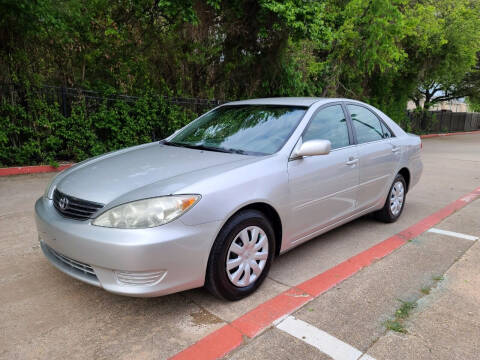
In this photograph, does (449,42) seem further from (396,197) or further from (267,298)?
(267,298)

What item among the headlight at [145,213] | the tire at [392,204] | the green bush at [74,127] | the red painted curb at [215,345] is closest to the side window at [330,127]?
the tire at [392,204]

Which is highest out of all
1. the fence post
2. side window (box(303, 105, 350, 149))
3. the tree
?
the tree

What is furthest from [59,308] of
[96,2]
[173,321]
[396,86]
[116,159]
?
[396,86]

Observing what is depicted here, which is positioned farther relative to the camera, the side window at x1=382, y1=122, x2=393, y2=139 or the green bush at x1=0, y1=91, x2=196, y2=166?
the green bush at x1=0, y1=91, x2=196, y2=166

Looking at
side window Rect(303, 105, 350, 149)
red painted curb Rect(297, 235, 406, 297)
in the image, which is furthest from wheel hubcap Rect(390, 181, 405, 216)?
side window Rect(303, 105, 350, 149)

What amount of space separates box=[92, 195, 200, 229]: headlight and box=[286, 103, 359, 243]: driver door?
1051 mm

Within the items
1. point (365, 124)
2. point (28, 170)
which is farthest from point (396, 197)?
point (28, 170)

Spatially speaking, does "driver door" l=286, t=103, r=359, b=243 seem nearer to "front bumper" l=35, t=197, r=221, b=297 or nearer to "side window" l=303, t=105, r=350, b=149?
"side window" l=303, t=105, r=350, b=149

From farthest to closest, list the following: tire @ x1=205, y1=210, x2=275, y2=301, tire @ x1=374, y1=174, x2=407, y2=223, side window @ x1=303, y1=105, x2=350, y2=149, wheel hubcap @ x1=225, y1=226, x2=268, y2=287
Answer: tire @ x1=374, y1=174, x2=407, y2=223, side window @ x1=303, y1=105, x2=350, y2=149, wheel hubcap @ x1=225, y1=226, x2=268, y2=287, tire @ x1=205, y1=210, x2=275, y2=301

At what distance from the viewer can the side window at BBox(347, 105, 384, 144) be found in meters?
4.18

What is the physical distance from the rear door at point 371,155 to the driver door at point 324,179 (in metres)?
0.15

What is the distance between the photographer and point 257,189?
286 cm

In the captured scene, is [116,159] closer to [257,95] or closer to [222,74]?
[222,74]

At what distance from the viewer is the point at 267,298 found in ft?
9.77
